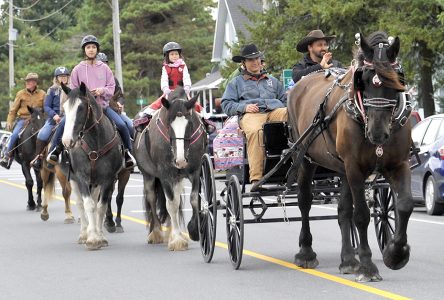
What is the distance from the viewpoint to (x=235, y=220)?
1236 cm

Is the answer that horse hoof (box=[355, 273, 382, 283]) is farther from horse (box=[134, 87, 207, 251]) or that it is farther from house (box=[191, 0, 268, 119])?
house (box=[191, 0, 268, 119])

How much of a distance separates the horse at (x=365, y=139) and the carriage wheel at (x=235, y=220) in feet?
2.65

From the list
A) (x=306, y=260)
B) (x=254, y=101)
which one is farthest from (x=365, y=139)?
(x=254, y=101)

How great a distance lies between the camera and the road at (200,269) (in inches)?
422

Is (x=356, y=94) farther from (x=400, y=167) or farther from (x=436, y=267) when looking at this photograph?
(x=436, y=267)

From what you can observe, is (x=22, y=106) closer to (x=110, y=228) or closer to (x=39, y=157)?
(x=39, y=157)

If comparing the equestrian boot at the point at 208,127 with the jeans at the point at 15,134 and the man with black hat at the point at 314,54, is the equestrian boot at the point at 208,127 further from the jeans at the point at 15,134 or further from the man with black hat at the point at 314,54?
the jeans at the point at 15,134

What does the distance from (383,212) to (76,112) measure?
4.66 m

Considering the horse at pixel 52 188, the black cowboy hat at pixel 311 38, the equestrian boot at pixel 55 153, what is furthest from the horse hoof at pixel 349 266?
the horse at pixel 52 188

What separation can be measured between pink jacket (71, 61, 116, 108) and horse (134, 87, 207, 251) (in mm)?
798

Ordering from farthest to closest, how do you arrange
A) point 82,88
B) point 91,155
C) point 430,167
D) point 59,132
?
point 430,167, point 59,132, point 91,155, point 82,88

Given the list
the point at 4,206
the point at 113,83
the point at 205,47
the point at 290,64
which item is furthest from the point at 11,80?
the point at 113,83

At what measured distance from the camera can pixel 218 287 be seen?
11125 millimetres

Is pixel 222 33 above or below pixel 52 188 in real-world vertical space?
above
